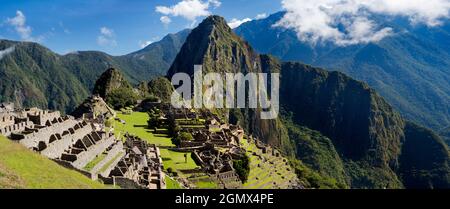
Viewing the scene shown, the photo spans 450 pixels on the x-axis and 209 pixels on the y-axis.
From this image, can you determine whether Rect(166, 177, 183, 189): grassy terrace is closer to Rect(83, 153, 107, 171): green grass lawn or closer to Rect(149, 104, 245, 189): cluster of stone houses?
Rect(83, 153, 107, 171): green grass lawn

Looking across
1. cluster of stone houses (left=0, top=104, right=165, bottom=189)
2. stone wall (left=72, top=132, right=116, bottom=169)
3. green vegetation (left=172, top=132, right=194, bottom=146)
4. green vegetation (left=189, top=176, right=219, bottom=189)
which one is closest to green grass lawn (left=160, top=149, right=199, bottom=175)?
green vegetation (left=189, top=176, right=219, bottom=189)

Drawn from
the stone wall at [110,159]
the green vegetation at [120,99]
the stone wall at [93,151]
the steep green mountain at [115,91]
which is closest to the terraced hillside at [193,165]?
the stone wall at [110,159]

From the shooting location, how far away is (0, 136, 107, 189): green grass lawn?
25.1 m

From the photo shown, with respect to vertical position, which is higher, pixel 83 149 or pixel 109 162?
pixel 83 149

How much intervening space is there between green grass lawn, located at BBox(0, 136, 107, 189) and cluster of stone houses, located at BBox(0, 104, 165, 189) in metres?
3.95

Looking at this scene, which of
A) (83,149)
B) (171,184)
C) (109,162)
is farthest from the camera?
(171,184)

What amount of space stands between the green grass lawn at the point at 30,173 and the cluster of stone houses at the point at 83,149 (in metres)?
3.95

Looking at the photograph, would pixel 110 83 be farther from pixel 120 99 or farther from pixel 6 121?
pixel 6 121

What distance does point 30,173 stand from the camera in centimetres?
2758

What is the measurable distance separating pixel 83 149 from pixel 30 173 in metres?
13.8

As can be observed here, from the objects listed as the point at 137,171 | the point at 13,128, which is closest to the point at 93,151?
the point at 137,171

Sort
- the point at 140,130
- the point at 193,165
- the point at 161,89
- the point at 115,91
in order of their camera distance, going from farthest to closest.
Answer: the point at 161,89 → the point at 115,91 → the point at 140,130 → the point at 193,165
